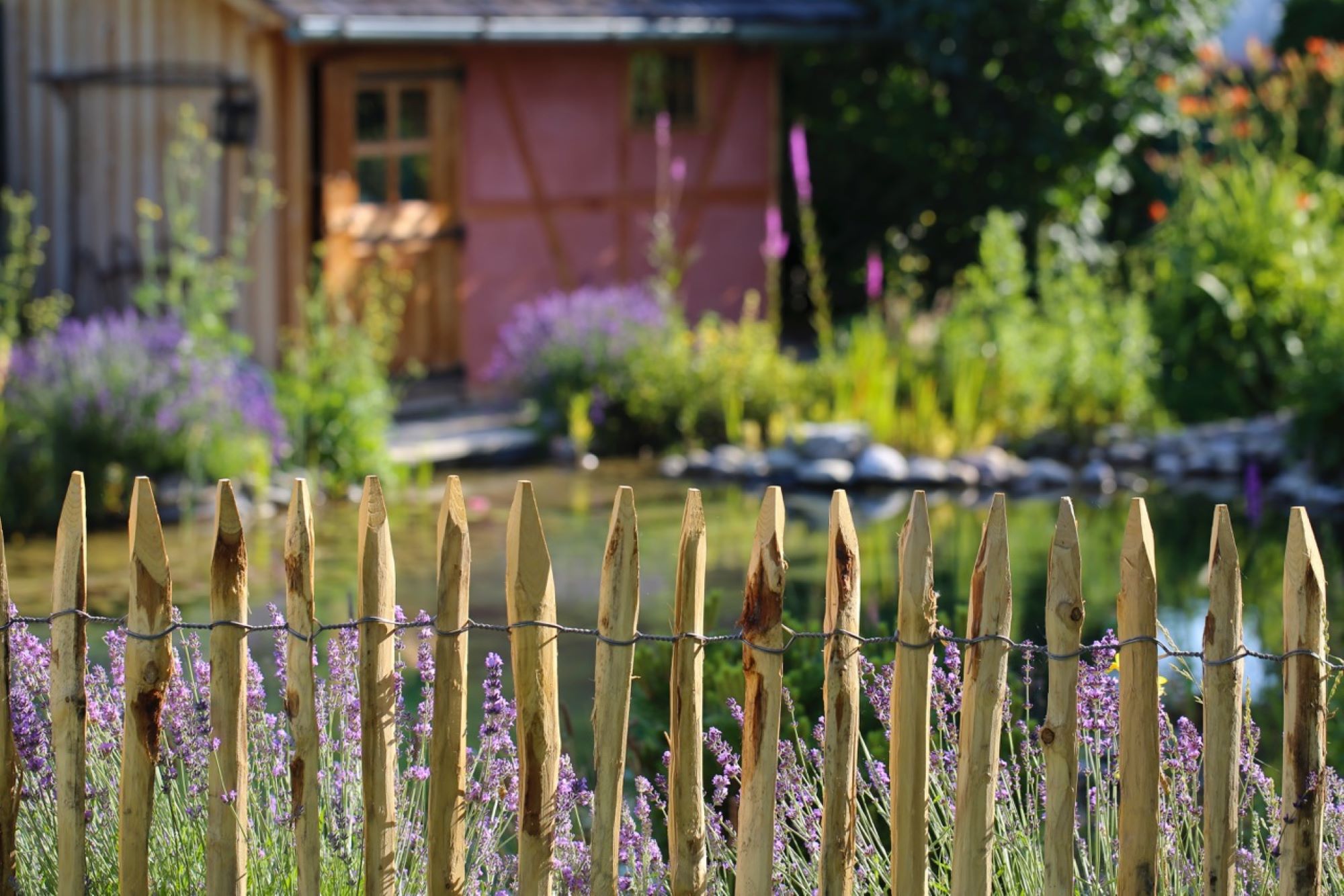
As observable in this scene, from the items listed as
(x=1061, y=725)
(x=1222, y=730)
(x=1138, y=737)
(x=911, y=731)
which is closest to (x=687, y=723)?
(x=911, y=731)

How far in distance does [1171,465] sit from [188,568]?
571 centimetres


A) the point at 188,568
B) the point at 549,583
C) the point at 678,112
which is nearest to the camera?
the point at 549,583

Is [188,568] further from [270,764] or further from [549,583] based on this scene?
[549,583]

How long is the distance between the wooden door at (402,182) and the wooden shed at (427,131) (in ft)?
0.05

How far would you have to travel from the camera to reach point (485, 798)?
3.45 metres

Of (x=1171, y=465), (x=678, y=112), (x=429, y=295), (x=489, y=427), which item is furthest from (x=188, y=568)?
(x=678, y=112)

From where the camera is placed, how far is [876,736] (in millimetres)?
4383

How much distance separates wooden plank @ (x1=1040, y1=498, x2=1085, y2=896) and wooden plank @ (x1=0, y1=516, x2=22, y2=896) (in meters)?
1.93

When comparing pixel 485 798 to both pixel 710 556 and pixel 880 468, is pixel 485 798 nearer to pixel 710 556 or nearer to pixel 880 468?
pixel 710 556

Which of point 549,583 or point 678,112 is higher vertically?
point 678,112

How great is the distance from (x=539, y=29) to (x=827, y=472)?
13.6 ft

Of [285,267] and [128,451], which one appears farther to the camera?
[285,267]

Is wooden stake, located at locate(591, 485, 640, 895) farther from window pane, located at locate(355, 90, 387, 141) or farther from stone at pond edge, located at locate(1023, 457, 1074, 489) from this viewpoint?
window pane, located at locate(355, 90, 387, 141)

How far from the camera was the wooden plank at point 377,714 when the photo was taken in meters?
3.26
